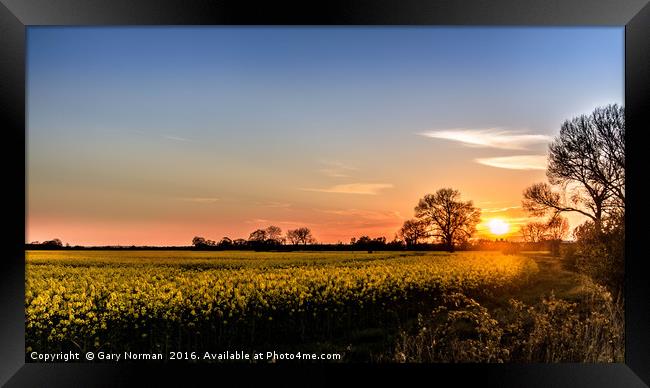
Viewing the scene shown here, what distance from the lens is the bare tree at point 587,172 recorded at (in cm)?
556

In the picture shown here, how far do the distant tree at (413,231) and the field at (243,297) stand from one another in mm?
395

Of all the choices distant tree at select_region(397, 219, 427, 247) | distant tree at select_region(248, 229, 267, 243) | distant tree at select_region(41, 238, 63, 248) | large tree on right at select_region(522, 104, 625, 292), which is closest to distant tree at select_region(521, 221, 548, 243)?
large tree on right at select_region(522, 104, 625, 292)

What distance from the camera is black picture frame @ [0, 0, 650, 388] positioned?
352cm

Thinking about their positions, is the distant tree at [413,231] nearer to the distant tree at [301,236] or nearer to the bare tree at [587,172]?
the distant tree at [301,236]

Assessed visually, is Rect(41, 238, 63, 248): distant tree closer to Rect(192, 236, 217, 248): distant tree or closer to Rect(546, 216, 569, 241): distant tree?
Rect(192, 236, 217, 248): distant tree

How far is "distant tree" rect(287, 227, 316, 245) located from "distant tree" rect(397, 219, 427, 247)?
3.21 ft

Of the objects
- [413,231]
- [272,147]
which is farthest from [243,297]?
[413,231]

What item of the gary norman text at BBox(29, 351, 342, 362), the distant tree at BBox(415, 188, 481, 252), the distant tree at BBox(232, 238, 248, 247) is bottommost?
the gary norman text at BBox(29, 351, 342, 362)

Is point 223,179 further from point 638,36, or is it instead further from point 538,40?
point 638,36

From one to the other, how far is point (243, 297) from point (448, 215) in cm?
236

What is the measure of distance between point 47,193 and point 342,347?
10.4 ft

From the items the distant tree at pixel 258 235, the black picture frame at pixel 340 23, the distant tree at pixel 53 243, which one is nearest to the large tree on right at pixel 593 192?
the black picture frame at pixel 340 23

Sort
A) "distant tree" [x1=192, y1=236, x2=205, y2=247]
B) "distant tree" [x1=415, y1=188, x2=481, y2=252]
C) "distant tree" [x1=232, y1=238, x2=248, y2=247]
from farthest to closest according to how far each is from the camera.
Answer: "distant tree" [x1=415, y1=188, x2=481, y2=252]
"distant tree" [x1=232, y1=238, x2=248, y2=247]
"distant tree" [x1=192, y1=236, x2=205, y2=247]

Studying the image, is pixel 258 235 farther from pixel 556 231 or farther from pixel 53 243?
pixel 556 231
